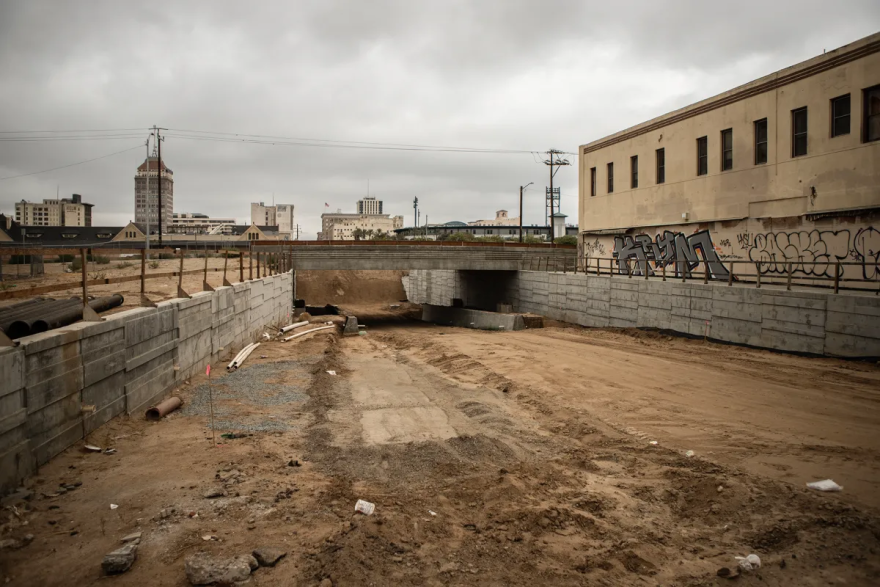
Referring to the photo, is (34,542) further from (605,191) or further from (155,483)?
(605,191)

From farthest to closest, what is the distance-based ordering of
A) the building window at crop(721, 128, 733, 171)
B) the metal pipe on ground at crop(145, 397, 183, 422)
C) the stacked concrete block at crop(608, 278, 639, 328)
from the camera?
the building window at crop(721, 128, 733, 171) < the stacked concrete block at crop(608, 278, 639, 328) < the metal pipe on ground at crop(145, 397, 183, 422)

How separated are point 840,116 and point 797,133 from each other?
1761 mm

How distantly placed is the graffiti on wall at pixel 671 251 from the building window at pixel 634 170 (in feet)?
10.2

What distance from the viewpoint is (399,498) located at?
6.71m

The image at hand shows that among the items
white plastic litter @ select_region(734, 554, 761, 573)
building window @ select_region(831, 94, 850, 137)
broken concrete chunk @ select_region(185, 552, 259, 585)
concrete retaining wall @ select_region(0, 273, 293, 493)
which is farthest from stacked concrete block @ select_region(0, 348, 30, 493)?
building window @ select_region(831, 94, 850, 137)

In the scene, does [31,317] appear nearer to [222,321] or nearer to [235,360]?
[235,360]

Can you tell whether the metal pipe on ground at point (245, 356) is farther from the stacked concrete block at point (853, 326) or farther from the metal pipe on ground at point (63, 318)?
the stacked concrete block at point (853, 326)

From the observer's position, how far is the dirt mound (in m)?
60.7

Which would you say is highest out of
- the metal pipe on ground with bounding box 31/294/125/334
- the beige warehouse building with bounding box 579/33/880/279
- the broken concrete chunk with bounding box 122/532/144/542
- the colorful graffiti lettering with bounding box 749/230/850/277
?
the beige warehouse building with bounding box 579/33/880/279

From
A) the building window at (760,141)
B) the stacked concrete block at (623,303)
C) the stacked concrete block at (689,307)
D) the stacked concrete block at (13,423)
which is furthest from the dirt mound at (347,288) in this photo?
the stacked concrete block at (13,423)

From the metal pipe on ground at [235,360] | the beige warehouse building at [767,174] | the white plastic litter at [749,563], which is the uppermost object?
the beige warehouse building at [767,174]

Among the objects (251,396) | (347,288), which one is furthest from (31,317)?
(347,288)

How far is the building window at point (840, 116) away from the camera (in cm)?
1995

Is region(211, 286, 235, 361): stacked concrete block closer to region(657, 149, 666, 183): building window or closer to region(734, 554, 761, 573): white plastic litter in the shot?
region(734, 554, 761, 573): white plastic litter
